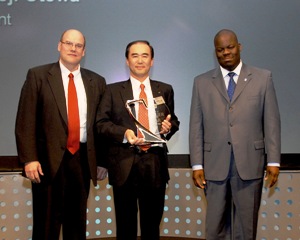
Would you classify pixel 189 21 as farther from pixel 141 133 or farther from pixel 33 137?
pixel 33 137

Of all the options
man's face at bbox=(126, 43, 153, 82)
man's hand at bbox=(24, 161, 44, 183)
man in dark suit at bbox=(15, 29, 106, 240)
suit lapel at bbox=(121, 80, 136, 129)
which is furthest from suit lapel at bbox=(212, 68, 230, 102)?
man's hand at bbox=(24, 161, 44, 183)

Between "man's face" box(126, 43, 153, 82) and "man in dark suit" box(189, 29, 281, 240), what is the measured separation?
16.3 inches

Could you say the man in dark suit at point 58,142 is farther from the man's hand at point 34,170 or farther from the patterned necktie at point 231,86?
the patterned necktie at point 231,86

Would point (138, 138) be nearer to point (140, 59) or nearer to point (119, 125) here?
point (119, 125)

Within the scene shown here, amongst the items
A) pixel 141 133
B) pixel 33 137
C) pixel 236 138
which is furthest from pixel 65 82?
A: pixel 236 138

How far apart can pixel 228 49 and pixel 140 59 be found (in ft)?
1.75

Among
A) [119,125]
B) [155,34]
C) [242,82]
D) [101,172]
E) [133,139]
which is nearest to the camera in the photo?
[133,139]

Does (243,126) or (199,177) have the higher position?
(243,126)

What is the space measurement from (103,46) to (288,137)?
1783mm

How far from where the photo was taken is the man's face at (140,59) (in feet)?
9.48

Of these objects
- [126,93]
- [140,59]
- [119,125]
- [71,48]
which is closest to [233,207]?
[119,125]

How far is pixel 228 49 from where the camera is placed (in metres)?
2.78

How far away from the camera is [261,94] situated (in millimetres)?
2752

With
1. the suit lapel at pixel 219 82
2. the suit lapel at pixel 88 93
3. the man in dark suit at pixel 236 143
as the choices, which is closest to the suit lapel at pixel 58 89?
the suit lapel at pixel 88 93
